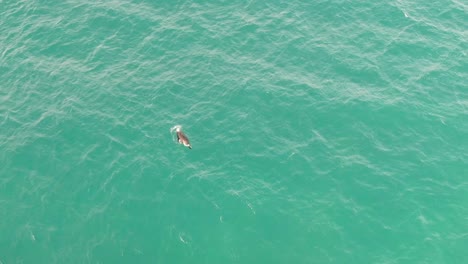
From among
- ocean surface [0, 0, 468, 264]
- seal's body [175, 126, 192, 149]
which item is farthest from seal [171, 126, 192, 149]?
ocean surface [0, 0, 468, 264]

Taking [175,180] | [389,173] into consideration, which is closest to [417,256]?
[389,173]

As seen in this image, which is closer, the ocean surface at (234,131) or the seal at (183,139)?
the ocean surface at (234,131)

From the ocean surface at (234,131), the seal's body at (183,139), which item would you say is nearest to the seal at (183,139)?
the seal's body at (183,139)

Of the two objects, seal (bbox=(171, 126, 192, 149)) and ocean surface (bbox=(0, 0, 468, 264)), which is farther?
seal (bbox=(171, 126, 192, 149))

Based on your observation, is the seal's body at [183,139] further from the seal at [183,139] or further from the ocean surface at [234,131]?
the ocean surface at [234,131]

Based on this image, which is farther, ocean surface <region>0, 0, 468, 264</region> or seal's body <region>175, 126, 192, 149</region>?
seal's body <region>175, 126, 192, 149</region>

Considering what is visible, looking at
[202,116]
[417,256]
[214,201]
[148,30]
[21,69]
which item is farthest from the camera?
[148,30]

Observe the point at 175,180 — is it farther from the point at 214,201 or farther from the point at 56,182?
the point at 56,182

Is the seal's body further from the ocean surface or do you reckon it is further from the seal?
the ocean surface
